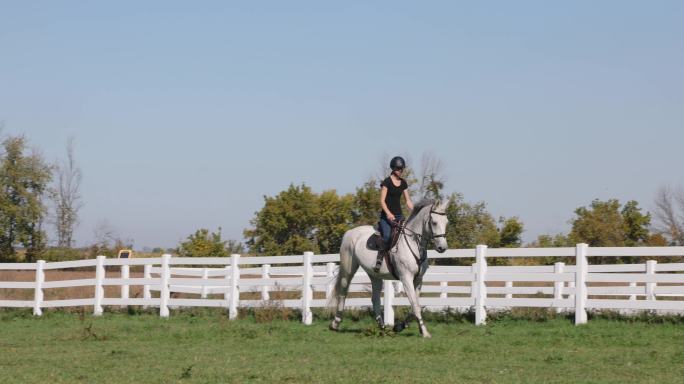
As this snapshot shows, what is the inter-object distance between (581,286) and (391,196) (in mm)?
3642

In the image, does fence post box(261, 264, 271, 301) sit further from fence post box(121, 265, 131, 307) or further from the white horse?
the white horse

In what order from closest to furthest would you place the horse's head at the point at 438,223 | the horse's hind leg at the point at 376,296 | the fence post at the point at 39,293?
the horse's head at the point at 438,223
the horse's hind leg at the point at 376,296
the fence post at the point at 39,293

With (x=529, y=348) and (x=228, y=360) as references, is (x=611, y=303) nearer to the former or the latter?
(x=529, y=348)

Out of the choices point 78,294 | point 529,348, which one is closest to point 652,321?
point 529,348

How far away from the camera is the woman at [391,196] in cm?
1608

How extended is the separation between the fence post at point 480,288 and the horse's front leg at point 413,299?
1913 millimetres

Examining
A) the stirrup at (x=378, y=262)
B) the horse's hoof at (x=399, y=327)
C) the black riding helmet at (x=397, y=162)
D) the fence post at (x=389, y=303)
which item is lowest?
the horse's hoof at (x=399, y=327)

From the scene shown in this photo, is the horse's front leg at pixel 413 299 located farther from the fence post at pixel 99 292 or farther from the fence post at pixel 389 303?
the fence post at pixel 99 292

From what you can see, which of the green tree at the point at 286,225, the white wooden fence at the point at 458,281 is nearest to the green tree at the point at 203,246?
the green tree at the point at 286,225

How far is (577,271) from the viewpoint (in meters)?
16.7

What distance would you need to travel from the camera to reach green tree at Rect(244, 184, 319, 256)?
210 ft

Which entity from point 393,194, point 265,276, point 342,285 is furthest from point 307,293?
point 393,194

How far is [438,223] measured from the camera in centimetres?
1529

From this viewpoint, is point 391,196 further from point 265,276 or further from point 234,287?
point 265,276
